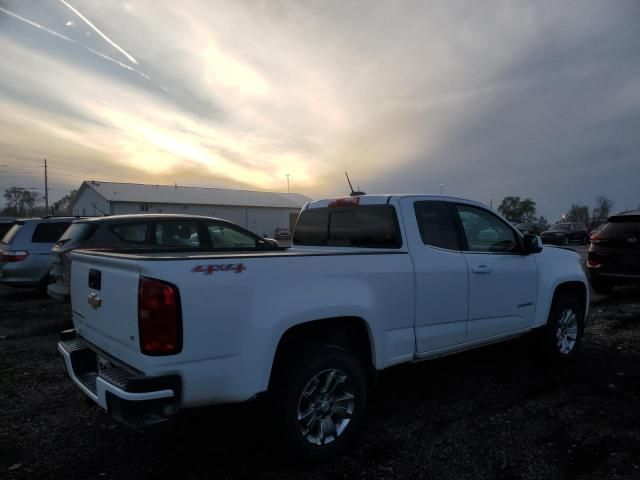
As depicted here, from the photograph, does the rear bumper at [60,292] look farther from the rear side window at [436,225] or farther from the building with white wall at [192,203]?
the building with white wall at [192,203]

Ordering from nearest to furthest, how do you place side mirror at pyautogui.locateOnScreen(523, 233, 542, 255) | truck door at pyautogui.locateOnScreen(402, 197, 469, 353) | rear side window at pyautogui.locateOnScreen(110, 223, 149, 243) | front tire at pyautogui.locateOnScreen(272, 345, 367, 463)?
front tire at pyautogui.locateOnScreen(272, 345, 367, 463)
truck door at pyautogui.locateOnScreen(402, 197, 469, 353)
side mirror at pyautogui.locateOnScreen(523, 233, 542, 255)
rear side window at pyautogui.locateOnScreen(110, 223, 149, 243)

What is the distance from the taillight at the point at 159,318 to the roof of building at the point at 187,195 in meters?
42.9

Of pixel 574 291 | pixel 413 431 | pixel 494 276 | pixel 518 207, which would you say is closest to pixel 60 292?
pixel 413 431

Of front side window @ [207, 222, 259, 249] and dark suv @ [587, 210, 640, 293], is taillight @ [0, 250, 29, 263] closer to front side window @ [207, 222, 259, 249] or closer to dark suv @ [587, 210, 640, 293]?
front side window @ [207, 222, 259, 249]

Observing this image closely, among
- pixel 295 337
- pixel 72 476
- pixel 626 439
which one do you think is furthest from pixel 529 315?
pixel 72 476

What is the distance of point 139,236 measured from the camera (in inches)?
281

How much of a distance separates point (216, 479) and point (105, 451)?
100 centimetres

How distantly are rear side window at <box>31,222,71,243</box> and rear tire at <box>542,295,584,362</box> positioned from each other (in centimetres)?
960

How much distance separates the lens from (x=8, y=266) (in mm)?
9195

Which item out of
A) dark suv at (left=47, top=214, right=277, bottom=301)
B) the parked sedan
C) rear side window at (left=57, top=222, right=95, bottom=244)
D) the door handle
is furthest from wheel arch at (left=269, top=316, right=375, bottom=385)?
the parked sedan

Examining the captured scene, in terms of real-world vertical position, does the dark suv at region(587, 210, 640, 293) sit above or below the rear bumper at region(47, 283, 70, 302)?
above

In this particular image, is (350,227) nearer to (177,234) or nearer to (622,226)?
(177,234)

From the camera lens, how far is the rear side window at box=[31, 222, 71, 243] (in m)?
9.55

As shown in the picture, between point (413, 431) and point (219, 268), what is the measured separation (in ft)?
7.08
